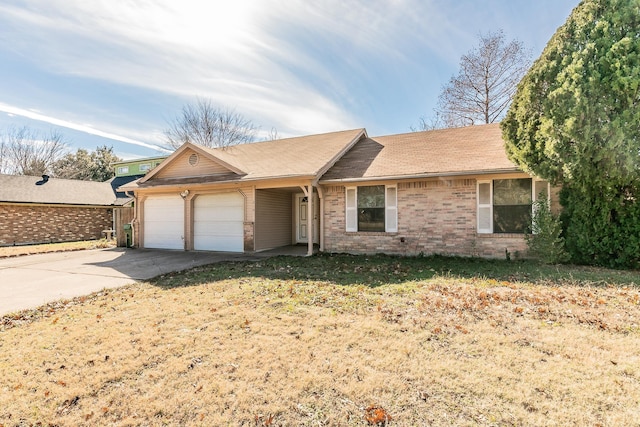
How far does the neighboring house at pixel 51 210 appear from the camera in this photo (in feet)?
54.5

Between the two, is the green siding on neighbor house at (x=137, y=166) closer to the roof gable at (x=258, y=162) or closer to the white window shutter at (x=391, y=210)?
the roof gable at (x=258, y=162)

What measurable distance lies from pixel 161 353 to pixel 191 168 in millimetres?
10875

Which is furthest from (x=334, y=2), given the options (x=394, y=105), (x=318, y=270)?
(x=394, y=105)

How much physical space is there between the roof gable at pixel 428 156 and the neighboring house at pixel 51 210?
40.1 ft

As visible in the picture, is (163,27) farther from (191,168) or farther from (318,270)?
(318,270)

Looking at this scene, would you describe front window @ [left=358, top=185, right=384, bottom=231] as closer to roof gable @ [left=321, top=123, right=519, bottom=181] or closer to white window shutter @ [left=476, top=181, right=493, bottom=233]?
roof gable @ [left=321, top=123, right=519, bottom=181]

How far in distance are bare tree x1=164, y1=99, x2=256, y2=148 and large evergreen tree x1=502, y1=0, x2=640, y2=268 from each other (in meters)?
25.6

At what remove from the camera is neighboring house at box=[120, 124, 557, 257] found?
948cm

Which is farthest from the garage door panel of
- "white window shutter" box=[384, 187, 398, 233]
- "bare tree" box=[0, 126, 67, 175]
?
"bare tree" box=[0, 126, 67, 175]

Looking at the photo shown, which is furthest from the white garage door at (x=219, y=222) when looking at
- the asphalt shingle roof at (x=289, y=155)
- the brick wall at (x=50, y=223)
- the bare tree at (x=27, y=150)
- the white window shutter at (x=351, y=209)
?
the bare tree at (x=27, y=150)

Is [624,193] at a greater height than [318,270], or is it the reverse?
[624,193]

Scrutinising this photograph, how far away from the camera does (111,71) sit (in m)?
12.3

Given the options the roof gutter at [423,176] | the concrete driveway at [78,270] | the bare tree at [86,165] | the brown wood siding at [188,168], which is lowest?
the concrete driveway at [78,270]

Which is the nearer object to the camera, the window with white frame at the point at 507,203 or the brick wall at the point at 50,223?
the window with white frame at the point at 507,203
